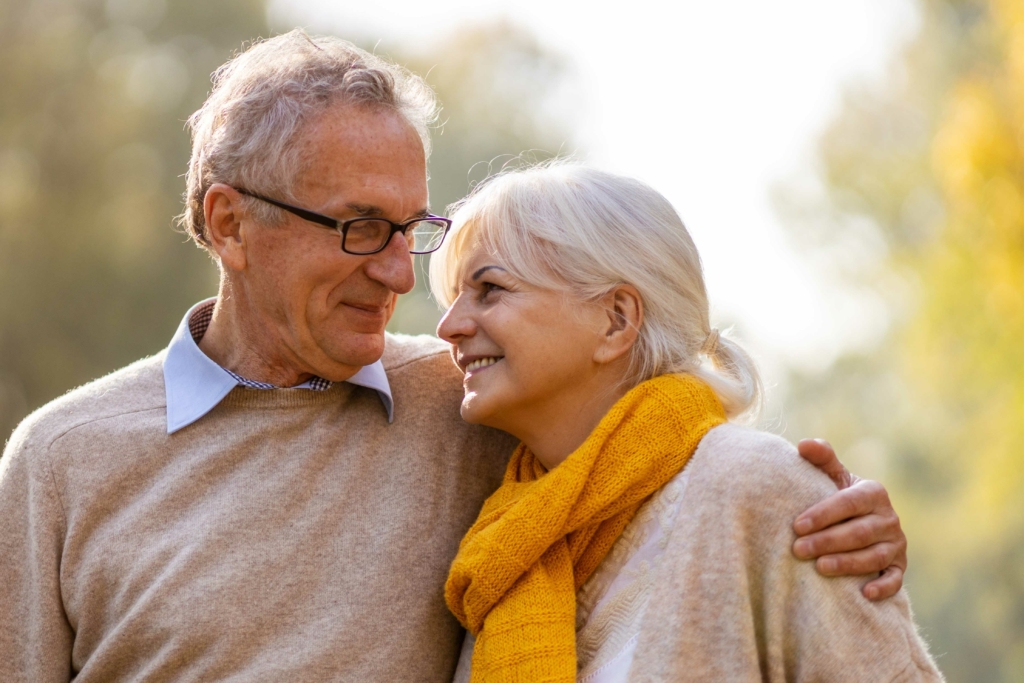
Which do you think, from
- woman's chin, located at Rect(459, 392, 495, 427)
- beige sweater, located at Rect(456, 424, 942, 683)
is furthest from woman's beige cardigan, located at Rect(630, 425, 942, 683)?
woman's chin, located at Rect(459, 392, 495, 427)

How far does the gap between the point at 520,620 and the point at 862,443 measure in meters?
10.0

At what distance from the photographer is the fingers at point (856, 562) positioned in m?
1.88

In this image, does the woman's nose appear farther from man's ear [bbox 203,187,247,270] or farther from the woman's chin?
man's ear [bbox 203,187,247,270]

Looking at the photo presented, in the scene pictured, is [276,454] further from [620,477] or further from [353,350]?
[620,477]

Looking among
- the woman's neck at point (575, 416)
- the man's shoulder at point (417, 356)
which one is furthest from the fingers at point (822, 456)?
the man's shoulder at point (417, 356)

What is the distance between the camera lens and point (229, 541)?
229 centimetres

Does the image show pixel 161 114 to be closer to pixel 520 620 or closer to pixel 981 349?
pixel 981 349

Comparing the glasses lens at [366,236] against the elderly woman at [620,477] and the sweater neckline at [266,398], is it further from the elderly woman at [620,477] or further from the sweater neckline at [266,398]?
the sweater neckline at [266,398]

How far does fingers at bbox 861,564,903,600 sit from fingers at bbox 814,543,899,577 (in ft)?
0.06

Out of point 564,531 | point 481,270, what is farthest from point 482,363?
point 564,531

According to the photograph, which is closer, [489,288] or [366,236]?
[489,288]

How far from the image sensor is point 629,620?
2.04 metres

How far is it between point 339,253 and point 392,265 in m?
0.13

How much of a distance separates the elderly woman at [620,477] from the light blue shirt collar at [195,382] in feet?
0.74
